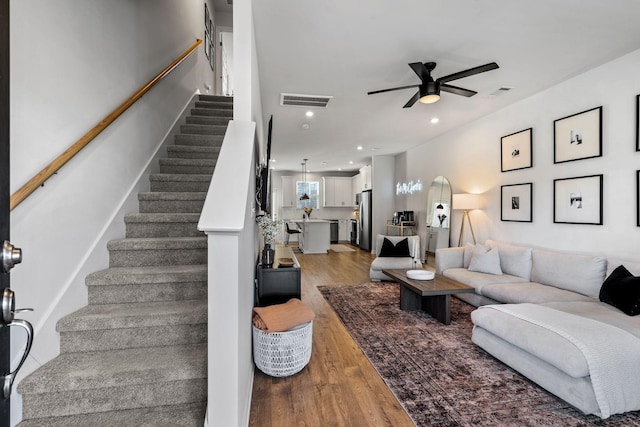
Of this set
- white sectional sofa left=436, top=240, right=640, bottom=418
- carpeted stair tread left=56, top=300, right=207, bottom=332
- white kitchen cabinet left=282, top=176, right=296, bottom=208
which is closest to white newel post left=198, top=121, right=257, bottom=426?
carpeted stair tread left=56, top=300, right=207, bottom=332

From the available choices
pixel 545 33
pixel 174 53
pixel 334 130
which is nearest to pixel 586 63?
pixel 545 33

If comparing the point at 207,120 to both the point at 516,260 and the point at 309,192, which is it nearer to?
the point at 516,260

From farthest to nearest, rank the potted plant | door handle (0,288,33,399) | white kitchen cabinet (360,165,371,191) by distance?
1. white kitchen cabinet (360,165,371,191)
2. the potted plant
3. door handle (0,288,33,399)

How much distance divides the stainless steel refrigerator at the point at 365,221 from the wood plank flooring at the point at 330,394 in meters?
5.55

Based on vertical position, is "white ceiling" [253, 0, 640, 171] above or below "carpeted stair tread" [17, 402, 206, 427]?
above

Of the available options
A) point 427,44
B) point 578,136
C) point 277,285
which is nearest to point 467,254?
point 578,136

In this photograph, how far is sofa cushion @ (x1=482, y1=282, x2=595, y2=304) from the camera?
294cm

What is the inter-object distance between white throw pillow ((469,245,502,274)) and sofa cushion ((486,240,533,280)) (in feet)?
0.30

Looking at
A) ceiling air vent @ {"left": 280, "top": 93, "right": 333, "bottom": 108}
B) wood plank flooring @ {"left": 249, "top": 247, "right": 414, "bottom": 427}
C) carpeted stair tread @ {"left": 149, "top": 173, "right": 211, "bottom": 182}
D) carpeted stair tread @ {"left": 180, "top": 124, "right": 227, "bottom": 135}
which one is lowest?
wood plank flooring @ {"left": 249, "top": 247, "right": 414, "bottom": 427}

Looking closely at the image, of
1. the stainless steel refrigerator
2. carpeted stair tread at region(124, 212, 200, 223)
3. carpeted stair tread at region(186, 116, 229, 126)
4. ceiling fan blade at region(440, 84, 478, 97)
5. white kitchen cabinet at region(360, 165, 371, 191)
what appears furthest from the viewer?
white kitchen cabinet at region(360, 165, 371, 191)

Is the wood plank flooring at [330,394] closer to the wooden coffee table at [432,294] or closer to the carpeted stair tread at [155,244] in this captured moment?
the wooden coffee table at [432,294]

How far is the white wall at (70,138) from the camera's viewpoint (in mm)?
1486

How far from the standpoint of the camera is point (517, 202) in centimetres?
419

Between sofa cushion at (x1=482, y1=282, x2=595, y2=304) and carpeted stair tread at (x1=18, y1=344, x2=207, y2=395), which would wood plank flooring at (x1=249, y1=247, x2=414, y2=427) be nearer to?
carpeted stair tread at (x1=18, y1=344, x2=207, y2=395)
